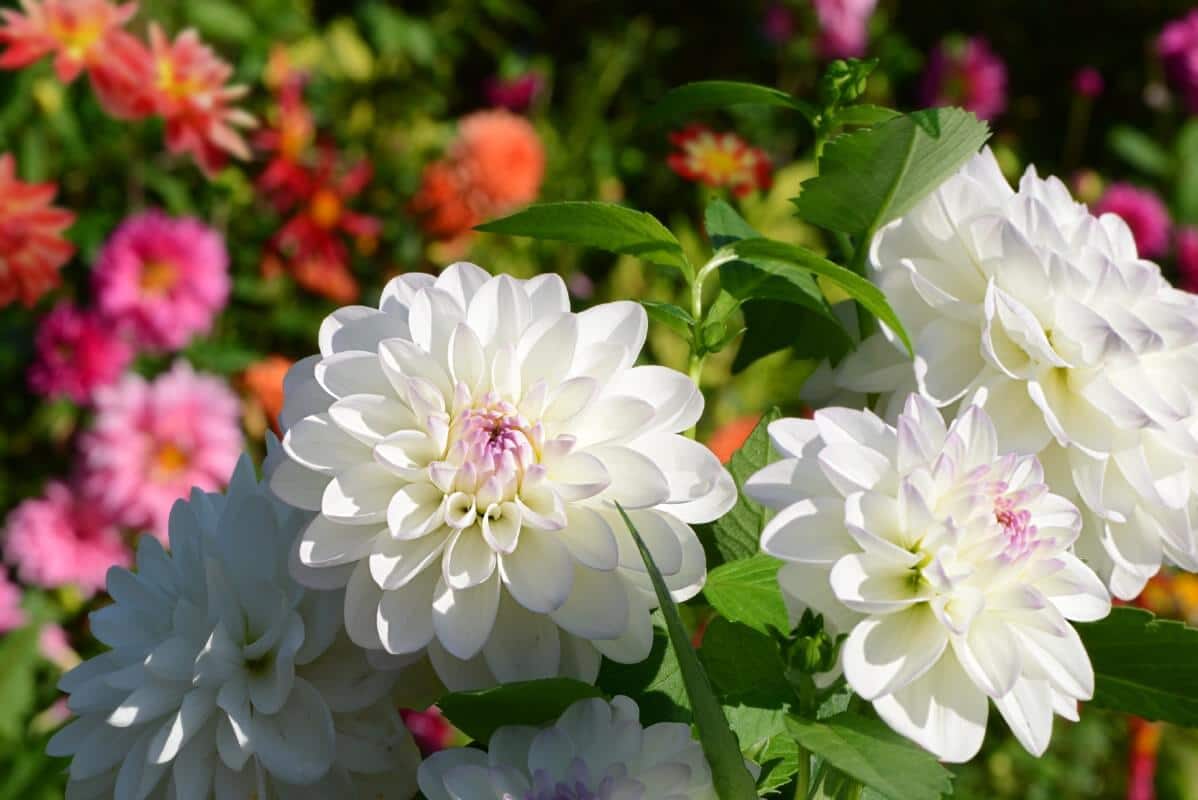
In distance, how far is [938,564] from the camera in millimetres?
363

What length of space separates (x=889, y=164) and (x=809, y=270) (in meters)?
0.06

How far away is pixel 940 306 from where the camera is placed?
46 centimetres

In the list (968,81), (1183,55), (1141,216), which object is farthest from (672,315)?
(1183,55)

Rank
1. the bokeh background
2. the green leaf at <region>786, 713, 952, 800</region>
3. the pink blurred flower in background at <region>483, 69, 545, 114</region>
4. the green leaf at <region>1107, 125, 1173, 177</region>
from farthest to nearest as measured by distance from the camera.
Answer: the green leaf at <region>1107, 125, 1173, 177</region> → the pink blurred flower in background at <region>483, 69, 545, 114</region> → the bokeh background → the green leaf at <region>786, 713, 952, 800</region>

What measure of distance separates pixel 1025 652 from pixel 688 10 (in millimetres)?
2438

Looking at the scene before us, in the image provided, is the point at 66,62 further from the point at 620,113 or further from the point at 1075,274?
the point at 620,113

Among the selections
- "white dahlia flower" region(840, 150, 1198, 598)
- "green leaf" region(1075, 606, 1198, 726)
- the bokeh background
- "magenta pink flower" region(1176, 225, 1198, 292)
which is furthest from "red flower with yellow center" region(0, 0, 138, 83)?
"magenta pink flower" region(1176, 225, 1198, 292)

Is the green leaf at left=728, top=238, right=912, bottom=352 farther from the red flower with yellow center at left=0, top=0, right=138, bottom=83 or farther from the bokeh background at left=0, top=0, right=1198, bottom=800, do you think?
the red flower with yellow center at left=0, top=0, right=138, bottom=83

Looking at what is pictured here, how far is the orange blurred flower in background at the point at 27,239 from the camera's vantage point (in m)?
1.10

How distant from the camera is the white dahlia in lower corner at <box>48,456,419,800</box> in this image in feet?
1.34

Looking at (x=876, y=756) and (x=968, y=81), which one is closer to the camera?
(x=876, y=756)

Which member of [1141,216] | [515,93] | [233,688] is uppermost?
[233,688]

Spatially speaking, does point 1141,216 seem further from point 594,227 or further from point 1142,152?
point 594,227

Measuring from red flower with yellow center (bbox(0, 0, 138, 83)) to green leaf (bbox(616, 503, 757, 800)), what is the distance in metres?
0.96
